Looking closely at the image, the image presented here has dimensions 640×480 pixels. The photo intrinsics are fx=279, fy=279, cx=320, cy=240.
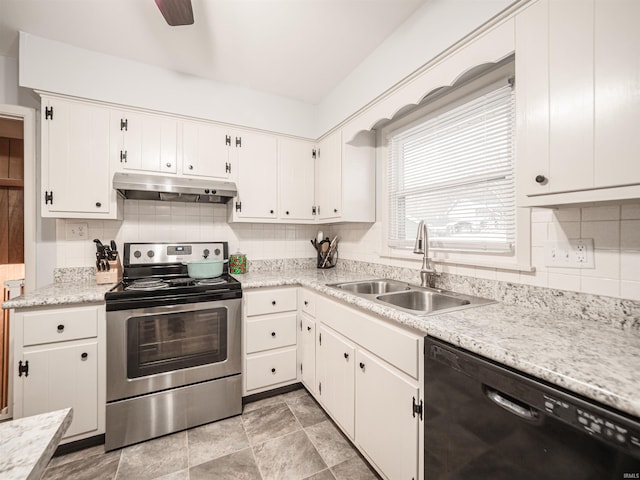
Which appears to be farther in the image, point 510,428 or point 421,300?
point 421,300

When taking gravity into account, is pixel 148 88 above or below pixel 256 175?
above

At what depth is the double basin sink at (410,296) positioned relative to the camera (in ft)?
5.06

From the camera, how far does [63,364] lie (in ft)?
5.41

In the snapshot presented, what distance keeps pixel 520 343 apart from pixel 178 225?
255 centimetres

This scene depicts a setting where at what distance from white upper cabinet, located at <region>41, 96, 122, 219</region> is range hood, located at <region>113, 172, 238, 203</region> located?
16 centimetres

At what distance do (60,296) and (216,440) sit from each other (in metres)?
1.30

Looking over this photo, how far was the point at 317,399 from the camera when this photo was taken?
2055 millimetres

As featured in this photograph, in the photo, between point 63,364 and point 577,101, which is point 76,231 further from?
point 577,101

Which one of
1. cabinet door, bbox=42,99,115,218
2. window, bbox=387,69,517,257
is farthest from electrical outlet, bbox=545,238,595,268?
cabinet door, bbox=42,99,115,218

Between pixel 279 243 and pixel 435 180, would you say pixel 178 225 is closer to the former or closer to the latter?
pixel 279 243

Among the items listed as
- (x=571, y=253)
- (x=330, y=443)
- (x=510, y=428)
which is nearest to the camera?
(x=510, y=428)

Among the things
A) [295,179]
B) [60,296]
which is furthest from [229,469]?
[295,179]

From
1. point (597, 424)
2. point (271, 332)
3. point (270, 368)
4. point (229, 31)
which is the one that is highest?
point (229, 31)

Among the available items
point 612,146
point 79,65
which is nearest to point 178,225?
point 79,65
